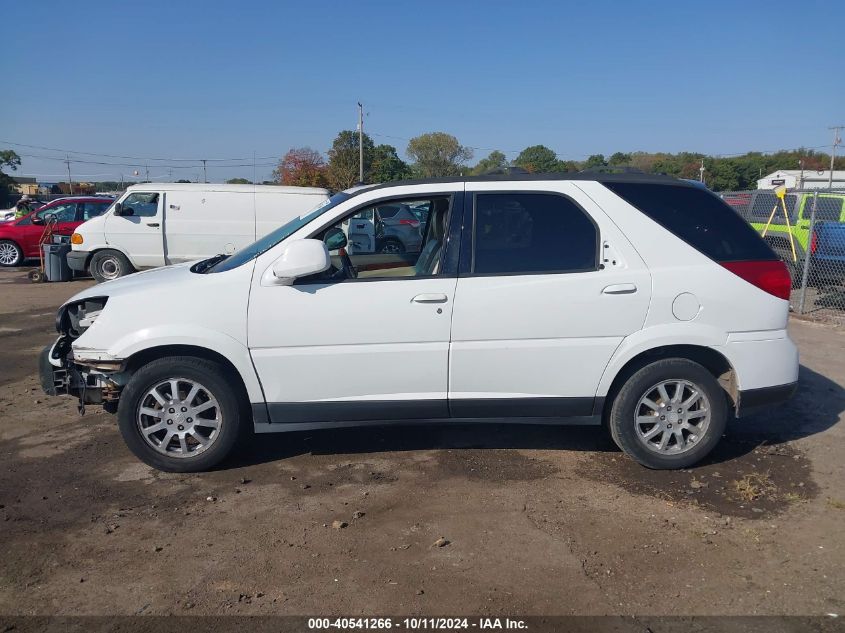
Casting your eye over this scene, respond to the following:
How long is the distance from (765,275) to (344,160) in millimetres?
43519

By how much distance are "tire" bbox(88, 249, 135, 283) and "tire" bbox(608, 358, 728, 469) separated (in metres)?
12.3

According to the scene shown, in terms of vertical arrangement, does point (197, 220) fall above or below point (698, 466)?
above

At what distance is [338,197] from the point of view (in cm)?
495

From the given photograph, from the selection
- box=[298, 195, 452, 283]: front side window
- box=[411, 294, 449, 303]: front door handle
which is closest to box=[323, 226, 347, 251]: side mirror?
box=[298, 195, 452, 283]: front side window

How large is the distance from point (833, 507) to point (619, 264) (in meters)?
1.97

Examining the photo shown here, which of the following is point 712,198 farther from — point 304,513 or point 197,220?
point 197,220

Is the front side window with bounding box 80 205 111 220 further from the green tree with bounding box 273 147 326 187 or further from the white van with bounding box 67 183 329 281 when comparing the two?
the green tree with bounding box 273 147 326 187

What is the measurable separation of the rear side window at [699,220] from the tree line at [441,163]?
1270 inches

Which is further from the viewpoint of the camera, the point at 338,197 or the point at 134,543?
the point at 338,197

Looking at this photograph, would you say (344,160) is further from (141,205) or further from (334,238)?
(334,238)

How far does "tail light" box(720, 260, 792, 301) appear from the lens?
15.3 feet

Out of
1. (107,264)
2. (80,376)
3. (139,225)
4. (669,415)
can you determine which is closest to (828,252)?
(669,415)

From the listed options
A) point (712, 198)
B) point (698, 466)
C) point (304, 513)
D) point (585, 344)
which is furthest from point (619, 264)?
point (304, 513)

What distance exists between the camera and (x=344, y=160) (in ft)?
152
